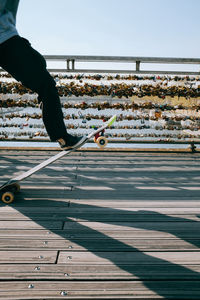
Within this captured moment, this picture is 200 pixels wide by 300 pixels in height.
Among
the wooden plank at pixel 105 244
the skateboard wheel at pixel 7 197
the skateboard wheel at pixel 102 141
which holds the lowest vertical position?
the wooden plank at pixel 105 244

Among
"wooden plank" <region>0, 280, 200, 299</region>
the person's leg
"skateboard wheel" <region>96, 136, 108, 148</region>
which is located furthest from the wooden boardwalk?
the person's leg

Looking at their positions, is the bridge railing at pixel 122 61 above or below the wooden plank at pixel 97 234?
above

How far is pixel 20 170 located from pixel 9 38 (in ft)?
6.34

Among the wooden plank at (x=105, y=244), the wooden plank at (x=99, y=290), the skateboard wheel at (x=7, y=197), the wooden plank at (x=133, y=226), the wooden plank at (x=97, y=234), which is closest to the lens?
the wooden plank at (x=99, y=290)

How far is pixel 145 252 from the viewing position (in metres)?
1.44

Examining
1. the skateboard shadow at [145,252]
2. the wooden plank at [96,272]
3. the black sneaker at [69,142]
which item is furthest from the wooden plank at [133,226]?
the black sneaker at [69,142]

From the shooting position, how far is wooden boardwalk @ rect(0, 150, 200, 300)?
1.16 meters

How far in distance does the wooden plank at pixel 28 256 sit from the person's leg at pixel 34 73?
3.24 ft

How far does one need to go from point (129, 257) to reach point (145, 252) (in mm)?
111

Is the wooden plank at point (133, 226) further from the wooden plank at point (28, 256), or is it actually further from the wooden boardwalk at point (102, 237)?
the wooden plank at point (28, 256)

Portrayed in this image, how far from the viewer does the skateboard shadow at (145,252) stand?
1.15 metres

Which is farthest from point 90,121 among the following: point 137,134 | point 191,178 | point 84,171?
point 191,178

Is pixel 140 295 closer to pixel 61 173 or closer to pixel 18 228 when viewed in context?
pixel 18 228

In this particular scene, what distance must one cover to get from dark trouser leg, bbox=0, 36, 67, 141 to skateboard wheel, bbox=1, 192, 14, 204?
0.63m
